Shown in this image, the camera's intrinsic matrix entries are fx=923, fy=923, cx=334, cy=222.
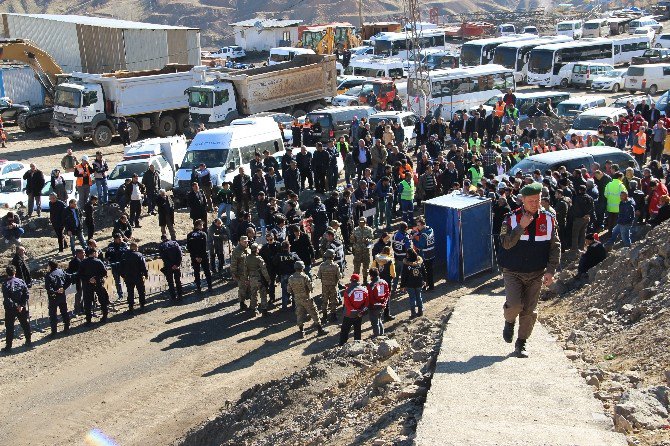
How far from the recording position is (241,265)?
17.2 metres

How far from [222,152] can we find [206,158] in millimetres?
473

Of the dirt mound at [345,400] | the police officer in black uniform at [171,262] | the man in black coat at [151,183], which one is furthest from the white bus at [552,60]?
the dirt mound at [345,400]

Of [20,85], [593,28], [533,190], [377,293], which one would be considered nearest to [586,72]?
[593,28]

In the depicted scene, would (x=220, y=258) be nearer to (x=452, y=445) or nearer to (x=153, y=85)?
(x=452, y=445)

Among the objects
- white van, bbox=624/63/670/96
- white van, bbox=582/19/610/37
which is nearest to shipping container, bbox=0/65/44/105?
white van, bbox=624/63/670/96

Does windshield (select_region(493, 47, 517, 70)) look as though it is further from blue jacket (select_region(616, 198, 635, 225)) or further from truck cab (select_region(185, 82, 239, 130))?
blue jacket (select_region(616, 198, 635, 225))

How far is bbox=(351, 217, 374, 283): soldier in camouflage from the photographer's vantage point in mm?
17719

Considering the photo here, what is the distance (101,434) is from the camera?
13211 mm

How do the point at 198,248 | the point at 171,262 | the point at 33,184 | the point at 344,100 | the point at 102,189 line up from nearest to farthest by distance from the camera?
the point at 171,262 → the point at 198,248 → the point at 33,184 → the point at 102,189 → the point at 344,100

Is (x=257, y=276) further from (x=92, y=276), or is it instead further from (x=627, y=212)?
(x=627, y=212)

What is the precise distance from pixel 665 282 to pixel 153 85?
27715mm

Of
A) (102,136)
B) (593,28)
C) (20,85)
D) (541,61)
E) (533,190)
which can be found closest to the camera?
(533,190)

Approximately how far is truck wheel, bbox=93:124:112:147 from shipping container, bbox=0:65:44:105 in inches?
311

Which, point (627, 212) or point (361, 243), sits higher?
point (627, 212)
